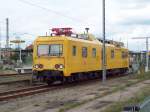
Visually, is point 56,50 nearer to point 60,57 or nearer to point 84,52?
point 60,57

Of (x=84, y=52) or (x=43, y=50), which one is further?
(x=84, y=52)

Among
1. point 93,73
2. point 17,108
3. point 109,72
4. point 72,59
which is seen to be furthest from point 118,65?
point 17,108

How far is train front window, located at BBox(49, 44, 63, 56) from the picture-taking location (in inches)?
1024

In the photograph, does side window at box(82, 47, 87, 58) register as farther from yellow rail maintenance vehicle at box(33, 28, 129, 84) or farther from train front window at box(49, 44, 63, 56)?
train front window at box(49, 44, 63, 56)

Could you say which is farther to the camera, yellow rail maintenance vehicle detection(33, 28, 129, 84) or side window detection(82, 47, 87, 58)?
side window detection(82, 47, 87, 58)

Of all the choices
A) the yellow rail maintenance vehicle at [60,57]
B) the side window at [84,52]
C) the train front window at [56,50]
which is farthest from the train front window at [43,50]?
the side window at [84,52]

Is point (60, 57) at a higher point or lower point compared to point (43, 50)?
lower

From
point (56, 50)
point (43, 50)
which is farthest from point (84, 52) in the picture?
point (43, 50)

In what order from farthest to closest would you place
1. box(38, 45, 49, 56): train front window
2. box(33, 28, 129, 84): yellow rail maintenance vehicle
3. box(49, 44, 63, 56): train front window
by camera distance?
box(38, 45, 49, 56): train front window
box(49, 44, 63, 56): train front window
box(33, 28, 129, 84): yellow rail maintenance vehicle

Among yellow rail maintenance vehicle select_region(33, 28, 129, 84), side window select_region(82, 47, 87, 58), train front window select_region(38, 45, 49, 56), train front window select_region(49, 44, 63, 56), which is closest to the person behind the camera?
yellow rail maintenance vehicle select_region(33, 28, 129, 84)

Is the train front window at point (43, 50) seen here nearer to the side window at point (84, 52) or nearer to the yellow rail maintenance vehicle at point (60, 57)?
the yellow rail maintenance vehicle at point (60, 57)

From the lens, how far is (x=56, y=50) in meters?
26.3

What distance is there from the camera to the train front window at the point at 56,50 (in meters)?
26.0

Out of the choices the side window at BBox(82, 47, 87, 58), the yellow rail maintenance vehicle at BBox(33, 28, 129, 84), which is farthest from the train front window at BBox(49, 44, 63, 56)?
the side window at BBox(82, 47, 87, 58)
